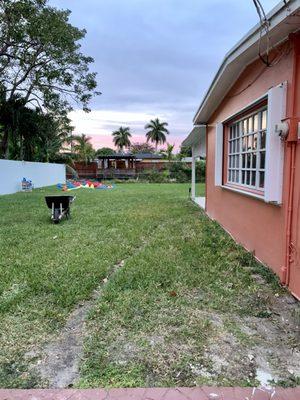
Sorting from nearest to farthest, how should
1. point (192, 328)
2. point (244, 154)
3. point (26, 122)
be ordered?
point (192, 328), point (244, 154), point (26, 122)

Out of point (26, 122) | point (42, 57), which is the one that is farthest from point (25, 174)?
point (42, 57)

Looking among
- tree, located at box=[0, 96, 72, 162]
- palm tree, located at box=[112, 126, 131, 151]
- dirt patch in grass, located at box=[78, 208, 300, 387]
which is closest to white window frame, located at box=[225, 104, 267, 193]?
dirt patch in grass, located at box=[78, 208, 300, 387]

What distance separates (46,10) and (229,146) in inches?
465

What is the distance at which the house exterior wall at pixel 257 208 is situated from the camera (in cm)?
397

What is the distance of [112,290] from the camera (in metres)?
3.77

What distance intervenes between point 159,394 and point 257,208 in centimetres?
357

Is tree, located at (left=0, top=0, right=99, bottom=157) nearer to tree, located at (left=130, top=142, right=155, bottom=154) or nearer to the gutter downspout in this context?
the gutter downspout

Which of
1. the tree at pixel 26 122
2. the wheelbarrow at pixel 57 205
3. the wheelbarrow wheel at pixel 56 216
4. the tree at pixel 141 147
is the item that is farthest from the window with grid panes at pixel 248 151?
the tree at pixel 141 147

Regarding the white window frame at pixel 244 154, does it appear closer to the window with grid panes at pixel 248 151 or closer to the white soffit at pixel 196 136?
the window with grid panes at pixel 248 151

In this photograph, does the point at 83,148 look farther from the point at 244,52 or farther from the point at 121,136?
the point at 244,52

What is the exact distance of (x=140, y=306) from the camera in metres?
3.36

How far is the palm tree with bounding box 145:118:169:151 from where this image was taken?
60.2 meters

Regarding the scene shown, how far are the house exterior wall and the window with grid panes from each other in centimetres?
28

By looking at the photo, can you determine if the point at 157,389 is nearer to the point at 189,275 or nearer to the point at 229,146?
the point at 189,275
